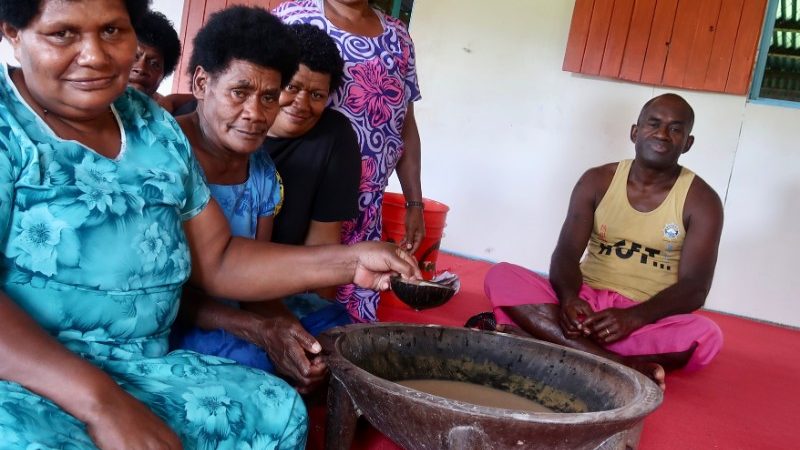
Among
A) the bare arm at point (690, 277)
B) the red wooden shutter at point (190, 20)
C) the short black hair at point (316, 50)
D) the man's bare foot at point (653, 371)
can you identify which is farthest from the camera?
the red wooden shutter at point (190, 20)

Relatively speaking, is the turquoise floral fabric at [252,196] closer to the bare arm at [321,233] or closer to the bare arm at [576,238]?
the bare arm at [321,233]

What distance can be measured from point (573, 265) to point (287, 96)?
144cm

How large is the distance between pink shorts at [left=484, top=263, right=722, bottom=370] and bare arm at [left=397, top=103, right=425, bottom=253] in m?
0.42

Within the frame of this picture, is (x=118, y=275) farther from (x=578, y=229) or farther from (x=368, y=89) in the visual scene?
(x=578, y=229)

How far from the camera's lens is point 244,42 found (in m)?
1.62

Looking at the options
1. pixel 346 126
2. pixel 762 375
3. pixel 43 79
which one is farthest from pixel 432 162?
pixel 43 79

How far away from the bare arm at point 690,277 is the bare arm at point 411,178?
0.72 meters

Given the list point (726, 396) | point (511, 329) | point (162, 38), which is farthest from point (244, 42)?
point (726, 396)

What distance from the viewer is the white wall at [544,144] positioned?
14.0 feet

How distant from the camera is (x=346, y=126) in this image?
2.12 m

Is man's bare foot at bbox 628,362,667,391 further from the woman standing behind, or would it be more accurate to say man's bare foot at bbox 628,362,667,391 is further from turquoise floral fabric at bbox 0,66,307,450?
turquoise floral fabric at bbox 0,66,307,450

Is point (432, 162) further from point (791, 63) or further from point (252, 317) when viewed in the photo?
point (252, 317)

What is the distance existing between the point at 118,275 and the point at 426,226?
2260mm

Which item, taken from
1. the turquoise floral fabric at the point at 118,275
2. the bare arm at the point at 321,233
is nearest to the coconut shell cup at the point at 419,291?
the turquoise floral fabric at the point at 118,275
